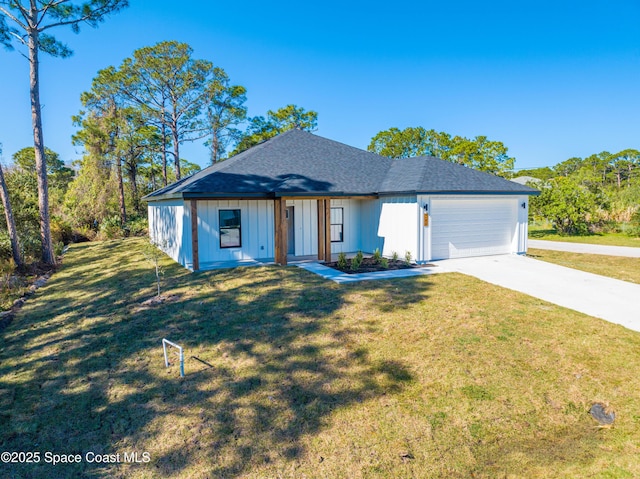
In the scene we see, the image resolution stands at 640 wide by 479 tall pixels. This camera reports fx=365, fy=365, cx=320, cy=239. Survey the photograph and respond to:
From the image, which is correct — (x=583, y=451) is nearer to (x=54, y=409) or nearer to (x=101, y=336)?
(x=54, y=409)

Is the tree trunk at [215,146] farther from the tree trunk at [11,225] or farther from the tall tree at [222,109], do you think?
the tree trunk at [11,225]

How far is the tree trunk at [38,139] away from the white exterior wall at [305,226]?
31.8 ft

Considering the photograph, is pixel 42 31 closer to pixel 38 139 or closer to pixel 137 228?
pixel 38 139

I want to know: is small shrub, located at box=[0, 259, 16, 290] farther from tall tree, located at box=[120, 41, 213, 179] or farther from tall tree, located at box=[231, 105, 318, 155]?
tall tree, located at box=[231, 105, 318, 155]

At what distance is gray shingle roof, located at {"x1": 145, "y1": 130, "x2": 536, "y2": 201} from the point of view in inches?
463

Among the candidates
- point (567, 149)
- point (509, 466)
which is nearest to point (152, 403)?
point (509, 466)

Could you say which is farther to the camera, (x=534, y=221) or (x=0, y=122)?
(x=534, y=221)

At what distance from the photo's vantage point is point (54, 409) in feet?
15.2

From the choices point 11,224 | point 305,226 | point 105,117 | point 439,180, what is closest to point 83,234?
point 105,117

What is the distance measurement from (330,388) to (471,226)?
1022 cm

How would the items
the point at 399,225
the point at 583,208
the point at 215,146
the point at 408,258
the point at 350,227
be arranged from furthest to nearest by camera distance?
the point at 215,146
the point at 583,208
the point at 350,227
the point at 399,225
the point at 408,258

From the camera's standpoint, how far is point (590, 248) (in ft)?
54.4

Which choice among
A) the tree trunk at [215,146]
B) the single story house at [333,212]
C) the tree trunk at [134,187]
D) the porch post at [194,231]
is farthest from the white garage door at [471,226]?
the tree trunk at [134,187]

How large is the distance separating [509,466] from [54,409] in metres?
5.33
